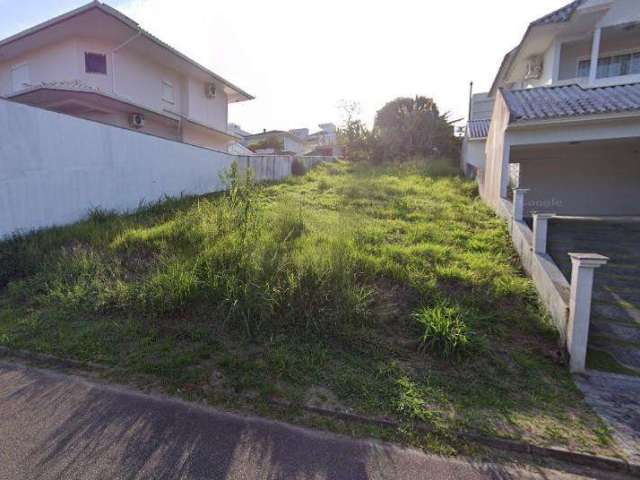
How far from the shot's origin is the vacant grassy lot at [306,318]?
270cm

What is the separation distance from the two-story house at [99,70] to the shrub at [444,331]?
12.8 m

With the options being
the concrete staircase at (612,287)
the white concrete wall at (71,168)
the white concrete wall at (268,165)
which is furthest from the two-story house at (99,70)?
the concrete staircase at (612,287)

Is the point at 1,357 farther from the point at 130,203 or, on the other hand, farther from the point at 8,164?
the point at 130,203

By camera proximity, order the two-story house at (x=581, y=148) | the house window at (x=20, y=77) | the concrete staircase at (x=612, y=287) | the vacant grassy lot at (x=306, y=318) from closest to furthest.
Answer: the vacant grassy lot at (x=306, y=318)
the concrete staircase at (x=612, y=287)
the two-story house at (x=581, y=148)
the house window at (x=20, y=77)

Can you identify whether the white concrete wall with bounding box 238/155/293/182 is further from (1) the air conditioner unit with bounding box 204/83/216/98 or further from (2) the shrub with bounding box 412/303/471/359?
(2) the shrub with bounding box 412/303/471/359

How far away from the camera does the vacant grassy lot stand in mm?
2701

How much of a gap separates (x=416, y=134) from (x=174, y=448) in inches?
730

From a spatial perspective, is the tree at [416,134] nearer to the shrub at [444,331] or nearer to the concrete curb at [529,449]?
the shrub at [444,331]

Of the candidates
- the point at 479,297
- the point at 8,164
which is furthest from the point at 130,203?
the point at 479,297

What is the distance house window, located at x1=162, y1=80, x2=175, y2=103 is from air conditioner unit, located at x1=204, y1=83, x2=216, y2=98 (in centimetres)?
194

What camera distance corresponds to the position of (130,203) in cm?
822

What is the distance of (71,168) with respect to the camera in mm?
6887

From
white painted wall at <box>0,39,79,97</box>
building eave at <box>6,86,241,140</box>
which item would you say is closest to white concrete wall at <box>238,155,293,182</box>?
building eave at <box>6,86,241,140</box>

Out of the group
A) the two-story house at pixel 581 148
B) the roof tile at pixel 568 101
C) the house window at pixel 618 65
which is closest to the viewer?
the two-story house at pixel 581 148
